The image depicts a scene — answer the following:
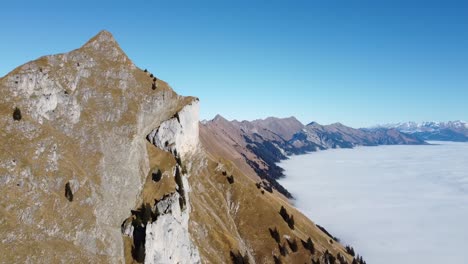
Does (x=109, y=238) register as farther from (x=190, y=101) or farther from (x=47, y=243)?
(x=190, y=101)

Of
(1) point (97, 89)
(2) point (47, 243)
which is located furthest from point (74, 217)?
(1) point (97, 89)

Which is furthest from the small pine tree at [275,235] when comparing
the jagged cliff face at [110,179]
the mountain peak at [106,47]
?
the mountain peak at [106,47]

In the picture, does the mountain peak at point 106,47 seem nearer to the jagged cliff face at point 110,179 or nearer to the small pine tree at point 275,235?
the jagged cliff face at point 110,179

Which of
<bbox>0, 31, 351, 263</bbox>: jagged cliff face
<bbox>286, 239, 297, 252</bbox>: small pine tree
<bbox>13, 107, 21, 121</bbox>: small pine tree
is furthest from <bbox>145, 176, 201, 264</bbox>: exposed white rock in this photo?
<bbox>286, 239, 297, 252</bbox>: small pine tree

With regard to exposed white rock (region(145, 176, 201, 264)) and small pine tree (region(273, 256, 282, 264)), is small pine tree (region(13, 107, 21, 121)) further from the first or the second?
small pine tree (region(273, 256, 282, 264))

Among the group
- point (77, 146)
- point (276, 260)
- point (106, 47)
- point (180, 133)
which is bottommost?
point (276, 260)

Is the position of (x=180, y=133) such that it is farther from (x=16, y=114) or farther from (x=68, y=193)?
(x=16, y=114)

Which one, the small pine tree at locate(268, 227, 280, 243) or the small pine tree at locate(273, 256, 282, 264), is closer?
the small pine tree at locate(273, 256, 282, 264)

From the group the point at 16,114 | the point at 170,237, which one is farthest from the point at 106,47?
Result: the point at 170,237
